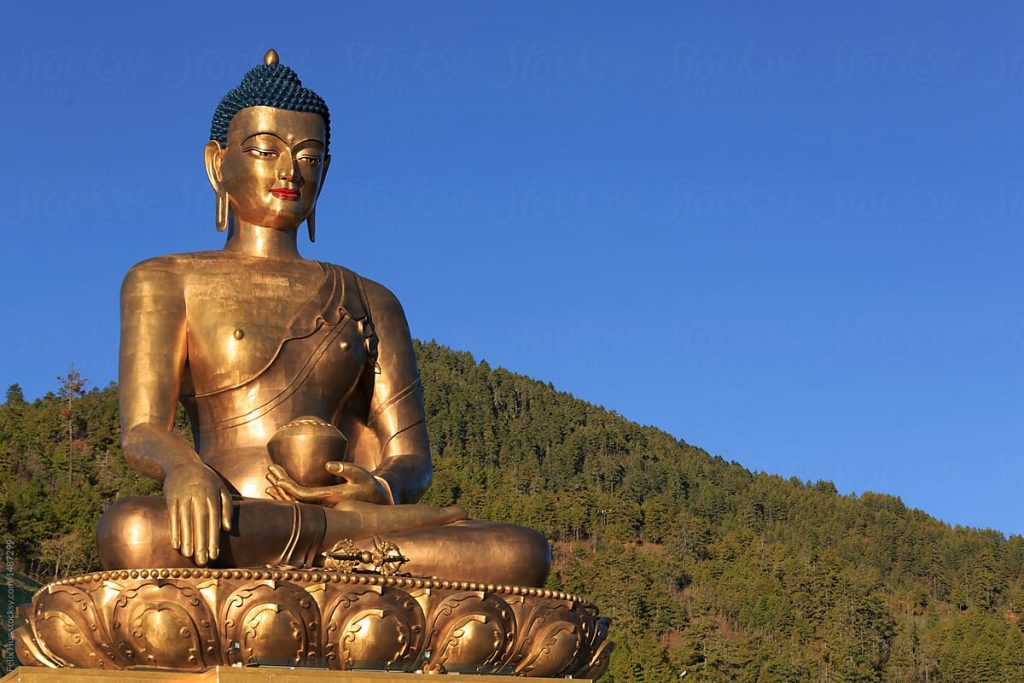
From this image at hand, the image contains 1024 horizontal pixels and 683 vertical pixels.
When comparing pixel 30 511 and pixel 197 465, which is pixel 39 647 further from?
pixel 30 511

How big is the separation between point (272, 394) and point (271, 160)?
1531mm

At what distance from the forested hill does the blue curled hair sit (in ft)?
109

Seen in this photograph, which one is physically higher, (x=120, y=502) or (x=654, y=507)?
(x=654, y=507)

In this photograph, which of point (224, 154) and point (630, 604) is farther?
point (630, 604)

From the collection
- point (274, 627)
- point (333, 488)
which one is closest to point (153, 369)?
point (333, 488)

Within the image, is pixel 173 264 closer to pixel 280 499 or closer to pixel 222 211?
pixel 222 211

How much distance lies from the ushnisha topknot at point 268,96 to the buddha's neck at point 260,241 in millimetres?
598

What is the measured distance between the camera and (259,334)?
9555 mm

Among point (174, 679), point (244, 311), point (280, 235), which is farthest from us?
point (280, 235)

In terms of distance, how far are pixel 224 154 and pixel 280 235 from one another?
641mm

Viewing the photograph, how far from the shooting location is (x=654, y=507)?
82.0 m

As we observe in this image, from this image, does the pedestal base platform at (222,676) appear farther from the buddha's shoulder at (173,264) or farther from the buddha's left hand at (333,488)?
the buddha's shoulder at (173,264)

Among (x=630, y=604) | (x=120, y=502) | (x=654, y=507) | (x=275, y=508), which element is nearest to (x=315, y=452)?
(x=275, y=508)

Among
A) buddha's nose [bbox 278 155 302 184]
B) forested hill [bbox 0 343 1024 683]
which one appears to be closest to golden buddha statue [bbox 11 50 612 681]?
Result: buddha's nose [bbox 278 155 302 184]
